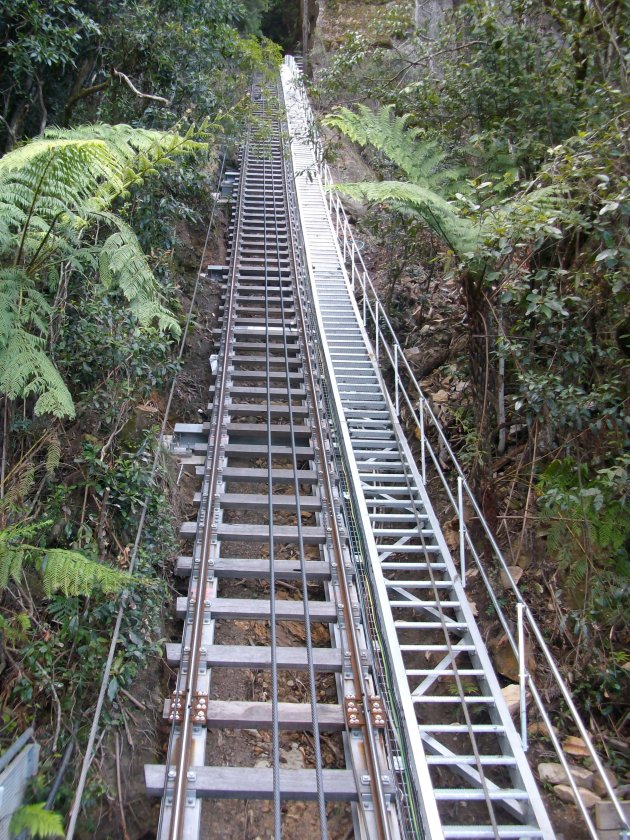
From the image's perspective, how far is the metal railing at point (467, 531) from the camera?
2.87 meters

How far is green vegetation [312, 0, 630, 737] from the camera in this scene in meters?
4.02

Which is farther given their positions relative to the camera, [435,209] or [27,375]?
[435,209]

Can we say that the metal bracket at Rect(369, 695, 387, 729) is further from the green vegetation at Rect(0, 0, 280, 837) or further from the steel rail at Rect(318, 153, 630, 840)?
the green vegetation at Rect(0, 0, 280, 837)

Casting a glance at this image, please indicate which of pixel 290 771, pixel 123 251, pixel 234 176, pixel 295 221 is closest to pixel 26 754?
pixel 290 771

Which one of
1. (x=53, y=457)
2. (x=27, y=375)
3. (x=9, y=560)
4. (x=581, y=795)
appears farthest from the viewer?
(x=53, y=457)

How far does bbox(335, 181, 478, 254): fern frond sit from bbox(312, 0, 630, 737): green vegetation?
0.01 metres

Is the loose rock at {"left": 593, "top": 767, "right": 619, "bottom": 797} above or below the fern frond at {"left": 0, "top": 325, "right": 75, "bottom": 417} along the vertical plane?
below

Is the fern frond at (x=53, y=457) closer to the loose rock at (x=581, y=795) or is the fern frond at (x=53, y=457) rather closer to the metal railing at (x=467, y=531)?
the metal railing at (x=467, y=531)

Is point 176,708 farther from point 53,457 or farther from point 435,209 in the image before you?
→ point 435,209

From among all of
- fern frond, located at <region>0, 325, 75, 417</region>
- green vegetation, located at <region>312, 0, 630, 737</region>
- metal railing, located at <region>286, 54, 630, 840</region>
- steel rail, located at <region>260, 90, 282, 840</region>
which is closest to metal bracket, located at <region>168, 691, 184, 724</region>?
steel rail, located at <region>260, 90, 282, 840</region>

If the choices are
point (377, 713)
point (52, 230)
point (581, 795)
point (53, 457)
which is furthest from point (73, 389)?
point (581, 795)

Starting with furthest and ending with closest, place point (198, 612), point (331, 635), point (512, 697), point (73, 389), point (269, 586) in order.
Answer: point (269, 586), point (73, 389), point (331, 635), point (198, 612), point (512, 697)

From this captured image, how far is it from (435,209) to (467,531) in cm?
274

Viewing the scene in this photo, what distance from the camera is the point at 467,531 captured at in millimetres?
5137
